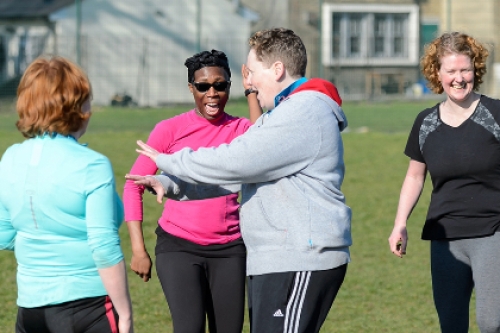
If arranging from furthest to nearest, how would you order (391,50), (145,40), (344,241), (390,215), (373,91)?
(391,50), (145,40), (373,91), (390,215), (344,241)

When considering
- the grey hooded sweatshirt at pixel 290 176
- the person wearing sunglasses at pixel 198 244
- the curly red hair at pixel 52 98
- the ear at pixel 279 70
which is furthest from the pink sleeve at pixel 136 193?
the curly red hair at pixel 52 98

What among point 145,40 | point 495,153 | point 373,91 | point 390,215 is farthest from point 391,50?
point 495,153

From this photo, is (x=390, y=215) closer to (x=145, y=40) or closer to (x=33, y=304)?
(x=33, y=304)

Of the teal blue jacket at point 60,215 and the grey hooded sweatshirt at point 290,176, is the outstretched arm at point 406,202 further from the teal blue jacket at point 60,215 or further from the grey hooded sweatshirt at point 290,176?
the teal blue jacket at point 60,215

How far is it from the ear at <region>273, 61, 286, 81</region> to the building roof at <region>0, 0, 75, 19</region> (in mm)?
28950

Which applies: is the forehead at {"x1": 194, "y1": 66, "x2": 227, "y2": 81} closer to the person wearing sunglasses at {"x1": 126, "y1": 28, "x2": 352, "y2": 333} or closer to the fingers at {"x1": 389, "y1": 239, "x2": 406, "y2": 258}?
the person wearing sunglasses at {"x1": 126, "y1": 28, "x2": 352, "y2": 333}

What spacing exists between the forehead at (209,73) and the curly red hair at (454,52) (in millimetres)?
1079

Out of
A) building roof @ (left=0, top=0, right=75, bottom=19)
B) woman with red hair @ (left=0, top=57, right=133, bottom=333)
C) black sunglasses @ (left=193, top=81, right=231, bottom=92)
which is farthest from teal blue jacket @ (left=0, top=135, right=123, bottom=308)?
building roof @ (left=0, top=0, right=75, bottom=19)

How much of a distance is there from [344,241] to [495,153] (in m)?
1.22

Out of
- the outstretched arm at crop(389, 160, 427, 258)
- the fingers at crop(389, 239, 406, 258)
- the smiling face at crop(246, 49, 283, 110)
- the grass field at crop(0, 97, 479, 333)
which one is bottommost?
the grass field at crop(0, 97, 479, 333)

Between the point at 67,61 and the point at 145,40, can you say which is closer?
the point at 67,61

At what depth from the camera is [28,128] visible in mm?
3299

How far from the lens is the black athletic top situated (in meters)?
4.54

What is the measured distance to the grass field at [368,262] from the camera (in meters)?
6.63
